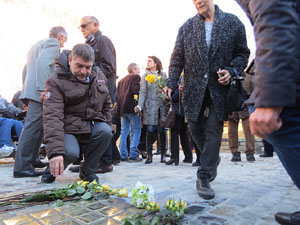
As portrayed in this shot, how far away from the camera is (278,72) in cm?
112

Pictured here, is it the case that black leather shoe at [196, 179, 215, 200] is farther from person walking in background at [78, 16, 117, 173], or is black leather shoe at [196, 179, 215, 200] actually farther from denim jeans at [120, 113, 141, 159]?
denim jeans at [120, 113, 141, 159]

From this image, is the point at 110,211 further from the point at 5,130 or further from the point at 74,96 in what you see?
the point at 5,130

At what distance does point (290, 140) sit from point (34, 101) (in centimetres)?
A: 326

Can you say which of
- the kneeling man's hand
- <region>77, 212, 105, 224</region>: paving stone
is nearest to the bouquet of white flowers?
<region>77, 212, 105, 224</region>: paving stone

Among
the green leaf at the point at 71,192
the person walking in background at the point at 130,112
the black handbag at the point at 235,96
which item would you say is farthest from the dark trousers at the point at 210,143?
the person walking in background at the point at 130,112

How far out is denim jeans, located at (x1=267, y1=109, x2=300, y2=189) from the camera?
1223 millimetres

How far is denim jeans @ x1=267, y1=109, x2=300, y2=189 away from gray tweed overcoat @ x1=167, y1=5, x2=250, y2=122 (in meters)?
1.27

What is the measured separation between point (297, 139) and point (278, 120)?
14 centimetres

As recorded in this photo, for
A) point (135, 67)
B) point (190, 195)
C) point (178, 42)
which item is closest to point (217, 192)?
point (190, 195)

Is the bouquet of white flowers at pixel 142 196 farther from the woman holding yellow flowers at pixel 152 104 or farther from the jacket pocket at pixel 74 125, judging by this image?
the woman holding yellow flowers at pixel 152 104

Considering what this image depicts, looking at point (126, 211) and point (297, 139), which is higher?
point (297, 139)

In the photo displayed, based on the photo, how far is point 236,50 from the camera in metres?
2.80

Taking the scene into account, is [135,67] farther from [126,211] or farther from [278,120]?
[278,120]

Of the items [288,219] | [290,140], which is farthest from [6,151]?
[290,140]
